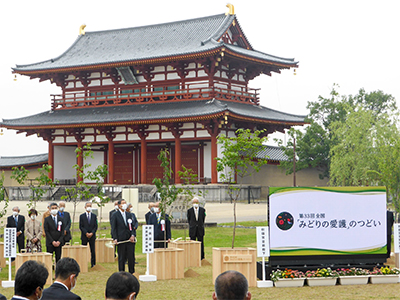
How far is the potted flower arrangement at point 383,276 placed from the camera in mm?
12789

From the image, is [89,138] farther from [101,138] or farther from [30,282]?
[30,282]

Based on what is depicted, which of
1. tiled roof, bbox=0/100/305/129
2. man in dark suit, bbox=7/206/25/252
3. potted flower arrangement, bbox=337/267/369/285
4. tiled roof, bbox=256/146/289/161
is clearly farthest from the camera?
tiled roof, bbox=256/146/289/161

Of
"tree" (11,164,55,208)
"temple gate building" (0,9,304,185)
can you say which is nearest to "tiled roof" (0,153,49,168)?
"temple gate building" (0,9,304,185)

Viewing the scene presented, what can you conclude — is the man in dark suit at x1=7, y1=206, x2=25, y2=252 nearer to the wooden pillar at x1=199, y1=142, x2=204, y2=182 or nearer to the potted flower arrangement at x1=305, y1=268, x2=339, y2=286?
the potted flower arrangement at x1=305, y1=268, x2=339, y2=286

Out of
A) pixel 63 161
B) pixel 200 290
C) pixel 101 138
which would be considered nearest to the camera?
pixel 200 290

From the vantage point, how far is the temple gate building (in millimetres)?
40156

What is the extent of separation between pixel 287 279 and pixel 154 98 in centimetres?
3183

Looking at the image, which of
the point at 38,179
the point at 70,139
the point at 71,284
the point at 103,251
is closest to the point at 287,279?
the point at 103,251

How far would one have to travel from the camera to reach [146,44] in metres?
45.4

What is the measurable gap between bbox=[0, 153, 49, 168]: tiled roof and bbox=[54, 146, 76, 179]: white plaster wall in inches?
128

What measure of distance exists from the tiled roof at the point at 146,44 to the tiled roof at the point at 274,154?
23.5 ft

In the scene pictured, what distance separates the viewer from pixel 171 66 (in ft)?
139

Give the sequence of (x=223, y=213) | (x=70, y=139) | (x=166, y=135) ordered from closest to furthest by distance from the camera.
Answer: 1. (x=223, y=213)
2. (x=166, y=135)
3. (x=70, y=139)

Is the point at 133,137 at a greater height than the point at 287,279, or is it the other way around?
the point at 133,137
